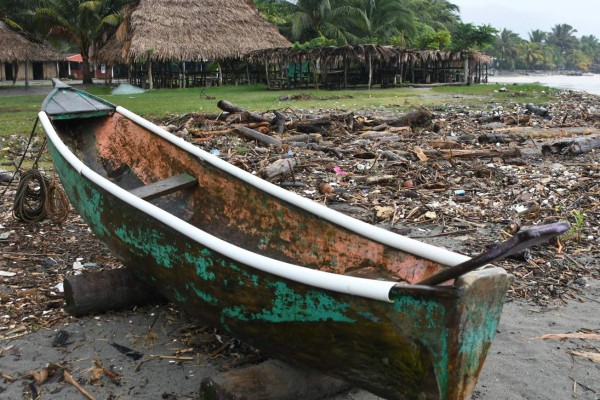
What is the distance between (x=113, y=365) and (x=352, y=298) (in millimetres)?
1654

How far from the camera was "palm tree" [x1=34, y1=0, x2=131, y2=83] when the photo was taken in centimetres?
2514

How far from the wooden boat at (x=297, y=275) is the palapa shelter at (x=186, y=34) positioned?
20.7 metres

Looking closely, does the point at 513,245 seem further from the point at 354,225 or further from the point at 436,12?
the point at 436,12

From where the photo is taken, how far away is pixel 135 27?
80.0 feet

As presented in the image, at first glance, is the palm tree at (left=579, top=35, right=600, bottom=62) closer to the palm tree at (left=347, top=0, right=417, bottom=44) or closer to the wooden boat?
the palm tree at (left=347, top=0, right=417, bottom=44)

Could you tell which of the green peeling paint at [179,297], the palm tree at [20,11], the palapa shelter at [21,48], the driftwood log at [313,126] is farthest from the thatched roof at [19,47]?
the green peeling paint at [179,297]

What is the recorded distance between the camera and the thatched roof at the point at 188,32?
80.0ft

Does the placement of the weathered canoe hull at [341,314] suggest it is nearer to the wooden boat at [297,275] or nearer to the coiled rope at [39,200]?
the wooden boat at [297,275]

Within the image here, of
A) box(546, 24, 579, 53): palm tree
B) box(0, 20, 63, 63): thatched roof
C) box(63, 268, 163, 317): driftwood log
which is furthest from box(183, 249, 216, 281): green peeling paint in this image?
box(546, 24, 579, 53): palm tree

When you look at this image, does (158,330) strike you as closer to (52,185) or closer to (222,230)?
(222,230)

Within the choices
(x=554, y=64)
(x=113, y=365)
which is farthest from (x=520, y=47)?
(x=113, y=365)

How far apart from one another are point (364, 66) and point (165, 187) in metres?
24.1

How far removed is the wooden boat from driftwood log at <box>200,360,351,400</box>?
12cm

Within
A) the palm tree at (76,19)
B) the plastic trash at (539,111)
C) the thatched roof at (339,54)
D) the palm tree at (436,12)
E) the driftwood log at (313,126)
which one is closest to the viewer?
the driftwood log at (313,126)
